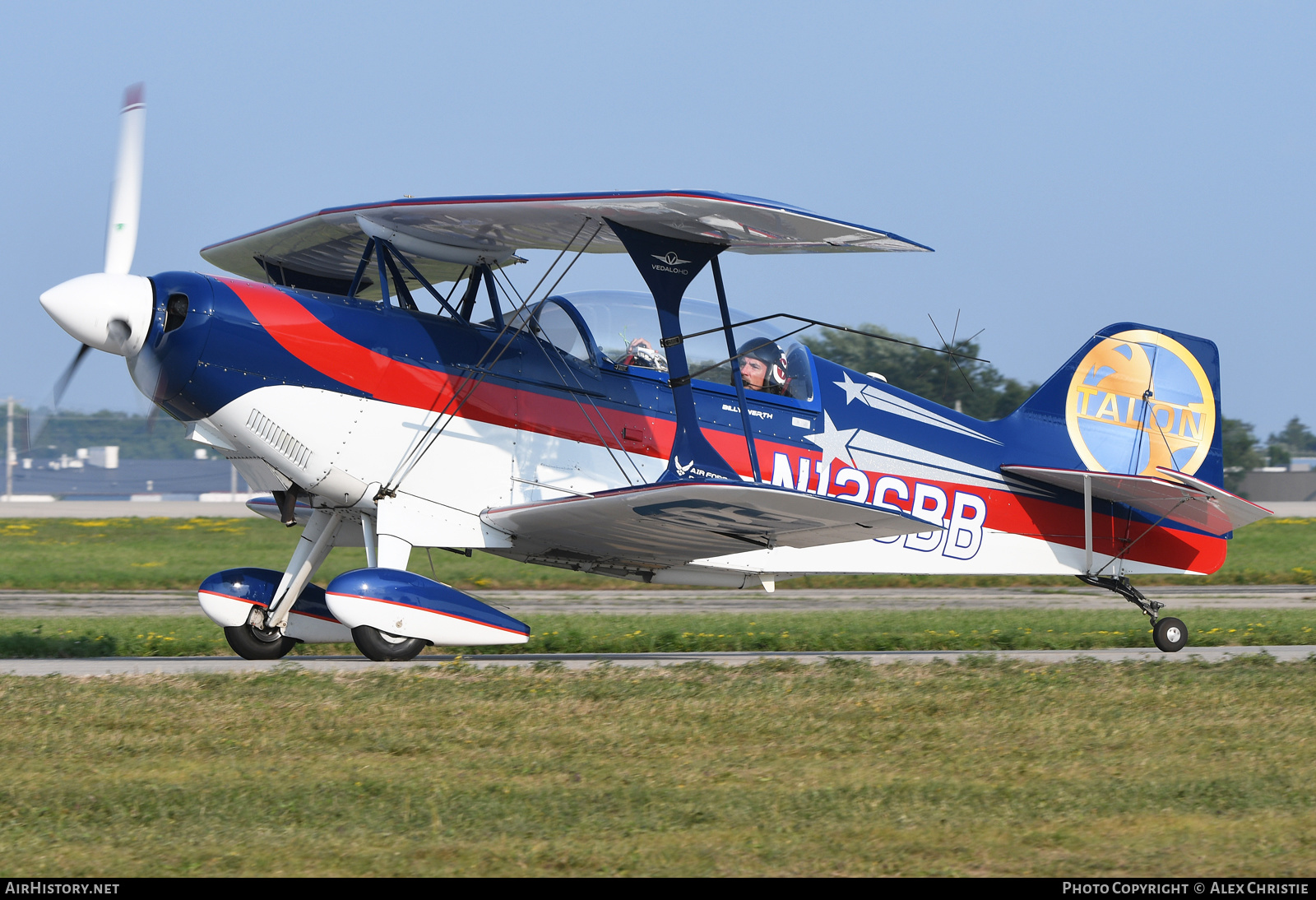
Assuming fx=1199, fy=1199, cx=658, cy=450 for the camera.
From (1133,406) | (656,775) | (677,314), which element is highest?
(677,314)

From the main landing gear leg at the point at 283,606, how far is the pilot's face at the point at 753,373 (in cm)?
346

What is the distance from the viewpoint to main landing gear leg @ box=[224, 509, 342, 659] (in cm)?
930

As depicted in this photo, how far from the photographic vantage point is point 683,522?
866cm

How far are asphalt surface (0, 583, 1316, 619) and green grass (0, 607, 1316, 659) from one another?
1620mm

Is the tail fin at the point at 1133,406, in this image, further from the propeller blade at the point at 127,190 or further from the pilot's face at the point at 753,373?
the propeller blade at the point at 127,190

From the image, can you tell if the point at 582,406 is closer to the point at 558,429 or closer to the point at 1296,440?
the point at 558,429

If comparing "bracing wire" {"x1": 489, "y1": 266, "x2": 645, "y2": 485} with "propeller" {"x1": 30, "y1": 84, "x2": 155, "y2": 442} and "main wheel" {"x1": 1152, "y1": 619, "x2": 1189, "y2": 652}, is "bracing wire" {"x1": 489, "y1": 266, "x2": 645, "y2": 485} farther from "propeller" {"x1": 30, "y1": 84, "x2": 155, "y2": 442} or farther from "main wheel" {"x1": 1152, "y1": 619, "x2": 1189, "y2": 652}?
"main wheel" {"x1": 1152, "y1": 619, "x2": 1189, "y2": 652}

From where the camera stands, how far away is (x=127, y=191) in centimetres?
873

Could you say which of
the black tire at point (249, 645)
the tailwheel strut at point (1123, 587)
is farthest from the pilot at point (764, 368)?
the black tire at point (249, 645)

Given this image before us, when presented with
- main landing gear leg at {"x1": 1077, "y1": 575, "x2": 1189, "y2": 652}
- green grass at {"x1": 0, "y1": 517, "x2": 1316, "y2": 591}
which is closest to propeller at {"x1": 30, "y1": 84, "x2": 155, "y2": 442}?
main landing gear leg at {"x1": 1077, "y1": 575, "x2": 1189, "y2": 652}

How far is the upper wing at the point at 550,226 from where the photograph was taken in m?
8.16

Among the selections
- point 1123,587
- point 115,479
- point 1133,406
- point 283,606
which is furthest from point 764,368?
point 115,479

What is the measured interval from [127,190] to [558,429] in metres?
3.60

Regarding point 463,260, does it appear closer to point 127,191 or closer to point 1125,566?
point 127,191
